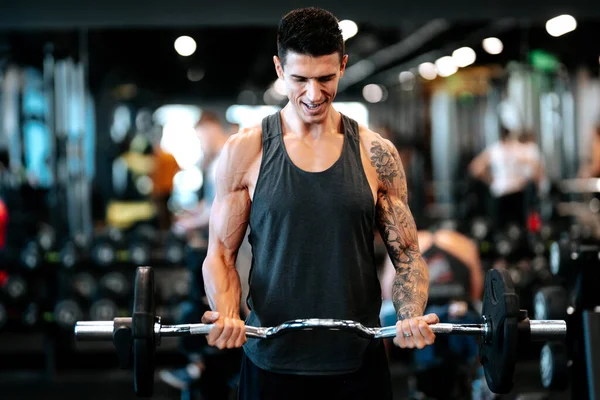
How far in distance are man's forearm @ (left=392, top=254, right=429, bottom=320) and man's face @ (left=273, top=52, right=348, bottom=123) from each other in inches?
18.2

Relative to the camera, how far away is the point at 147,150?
8320 mm

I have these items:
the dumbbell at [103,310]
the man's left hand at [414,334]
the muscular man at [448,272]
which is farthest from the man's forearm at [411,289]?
the dumbbell at [103,310]

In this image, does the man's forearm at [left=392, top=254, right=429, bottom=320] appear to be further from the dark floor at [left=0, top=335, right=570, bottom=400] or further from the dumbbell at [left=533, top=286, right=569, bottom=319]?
the dark floor at [left=0, top=335, right=570, bottom=400]

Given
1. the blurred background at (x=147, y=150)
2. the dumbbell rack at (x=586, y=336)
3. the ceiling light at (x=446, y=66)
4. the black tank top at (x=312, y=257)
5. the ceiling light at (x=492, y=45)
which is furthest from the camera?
the ceiling light at (x=446, y=66)

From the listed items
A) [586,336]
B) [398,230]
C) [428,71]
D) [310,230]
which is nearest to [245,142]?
[310,230]

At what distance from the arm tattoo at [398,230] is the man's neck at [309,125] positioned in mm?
126

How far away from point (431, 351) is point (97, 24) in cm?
343

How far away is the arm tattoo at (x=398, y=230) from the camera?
7.23 ft

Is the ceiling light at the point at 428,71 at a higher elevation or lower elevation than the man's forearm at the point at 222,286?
higher

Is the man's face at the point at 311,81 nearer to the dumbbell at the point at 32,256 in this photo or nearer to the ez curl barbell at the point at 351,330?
the ez curl barbell at the point at 351,330

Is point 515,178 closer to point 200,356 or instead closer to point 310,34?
point 200,356

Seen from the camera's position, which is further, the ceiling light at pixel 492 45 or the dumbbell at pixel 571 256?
the ceiling light at pixel 492 45

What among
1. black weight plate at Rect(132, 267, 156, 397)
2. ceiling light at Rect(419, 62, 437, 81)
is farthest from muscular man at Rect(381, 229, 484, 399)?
ceiling light at Rect(419, 62, 437, 81)

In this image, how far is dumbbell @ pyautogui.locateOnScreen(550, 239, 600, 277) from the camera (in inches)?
120
